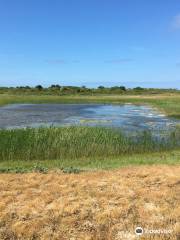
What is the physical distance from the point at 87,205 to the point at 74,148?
38.7 feet

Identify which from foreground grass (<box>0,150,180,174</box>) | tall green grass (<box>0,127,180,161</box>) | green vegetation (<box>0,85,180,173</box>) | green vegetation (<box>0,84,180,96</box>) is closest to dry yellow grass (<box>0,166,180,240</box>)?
foreground grass (<box>0,150,180,174</box>)

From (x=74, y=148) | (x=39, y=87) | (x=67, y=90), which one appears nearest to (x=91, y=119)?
(x=74, y=148)

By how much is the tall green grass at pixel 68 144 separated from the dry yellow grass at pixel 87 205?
636cm

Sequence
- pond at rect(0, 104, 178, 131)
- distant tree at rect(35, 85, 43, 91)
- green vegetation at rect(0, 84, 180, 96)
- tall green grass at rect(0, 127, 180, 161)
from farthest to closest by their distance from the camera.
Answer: distant tree at rect(35, 85, 43, 91) → green vegetation at rect(0, 84, 180, 96) → pond at rect(0, 104, 178, 131) → tall green grass at rect(0, 127, 180, 161)

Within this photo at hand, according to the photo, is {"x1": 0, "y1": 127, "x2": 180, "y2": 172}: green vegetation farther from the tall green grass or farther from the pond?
the pond

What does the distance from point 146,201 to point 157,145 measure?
1434cm

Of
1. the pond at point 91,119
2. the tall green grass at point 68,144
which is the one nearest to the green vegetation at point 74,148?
the tall green grass at point 68,144

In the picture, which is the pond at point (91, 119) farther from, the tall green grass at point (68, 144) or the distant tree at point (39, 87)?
the distant tree at point (39, 87)

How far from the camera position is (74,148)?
79.4ft

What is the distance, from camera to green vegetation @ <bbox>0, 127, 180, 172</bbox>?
21344mm

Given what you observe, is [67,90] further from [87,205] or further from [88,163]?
[87,205]

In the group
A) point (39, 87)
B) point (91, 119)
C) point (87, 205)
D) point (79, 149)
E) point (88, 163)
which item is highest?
point (39, 87)

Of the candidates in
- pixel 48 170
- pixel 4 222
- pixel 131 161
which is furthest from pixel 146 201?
pixel 131 161

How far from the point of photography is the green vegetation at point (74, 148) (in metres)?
21.3
